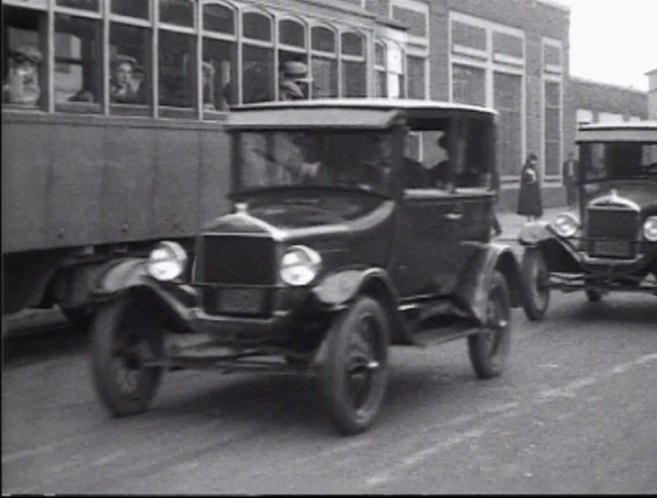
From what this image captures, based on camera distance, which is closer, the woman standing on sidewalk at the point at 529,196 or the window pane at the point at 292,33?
the window pane at the point at 292,33

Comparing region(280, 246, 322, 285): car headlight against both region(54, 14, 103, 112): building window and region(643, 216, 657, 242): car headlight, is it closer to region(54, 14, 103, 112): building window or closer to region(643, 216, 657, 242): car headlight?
region(54, 14, 103, 112): building window

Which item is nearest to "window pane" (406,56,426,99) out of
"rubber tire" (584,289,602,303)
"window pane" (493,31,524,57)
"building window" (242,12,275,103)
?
"window pane" (493,31,524,57)

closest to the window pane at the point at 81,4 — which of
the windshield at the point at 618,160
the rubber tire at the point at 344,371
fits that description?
the rubber tire at the point at 344,371

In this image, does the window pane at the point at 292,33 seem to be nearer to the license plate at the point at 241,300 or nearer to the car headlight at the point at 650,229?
the car headlight at the point at 650,229

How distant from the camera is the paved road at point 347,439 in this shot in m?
5.32

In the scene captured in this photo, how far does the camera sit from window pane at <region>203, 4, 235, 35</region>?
11.8m

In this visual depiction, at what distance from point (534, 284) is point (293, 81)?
3.15m

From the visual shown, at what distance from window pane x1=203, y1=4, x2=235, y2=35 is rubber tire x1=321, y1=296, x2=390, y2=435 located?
462 centimetres

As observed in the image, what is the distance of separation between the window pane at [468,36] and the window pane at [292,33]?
1687cm

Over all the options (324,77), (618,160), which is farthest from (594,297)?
(324,77)

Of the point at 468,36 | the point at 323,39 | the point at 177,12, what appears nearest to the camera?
the point at 177,12

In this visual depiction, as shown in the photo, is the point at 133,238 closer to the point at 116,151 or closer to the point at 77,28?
the point at 116,151

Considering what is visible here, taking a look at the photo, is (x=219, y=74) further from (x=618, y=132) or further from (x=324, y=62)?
(x=618, y=132)

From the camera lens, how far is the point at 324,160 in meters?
8.57
